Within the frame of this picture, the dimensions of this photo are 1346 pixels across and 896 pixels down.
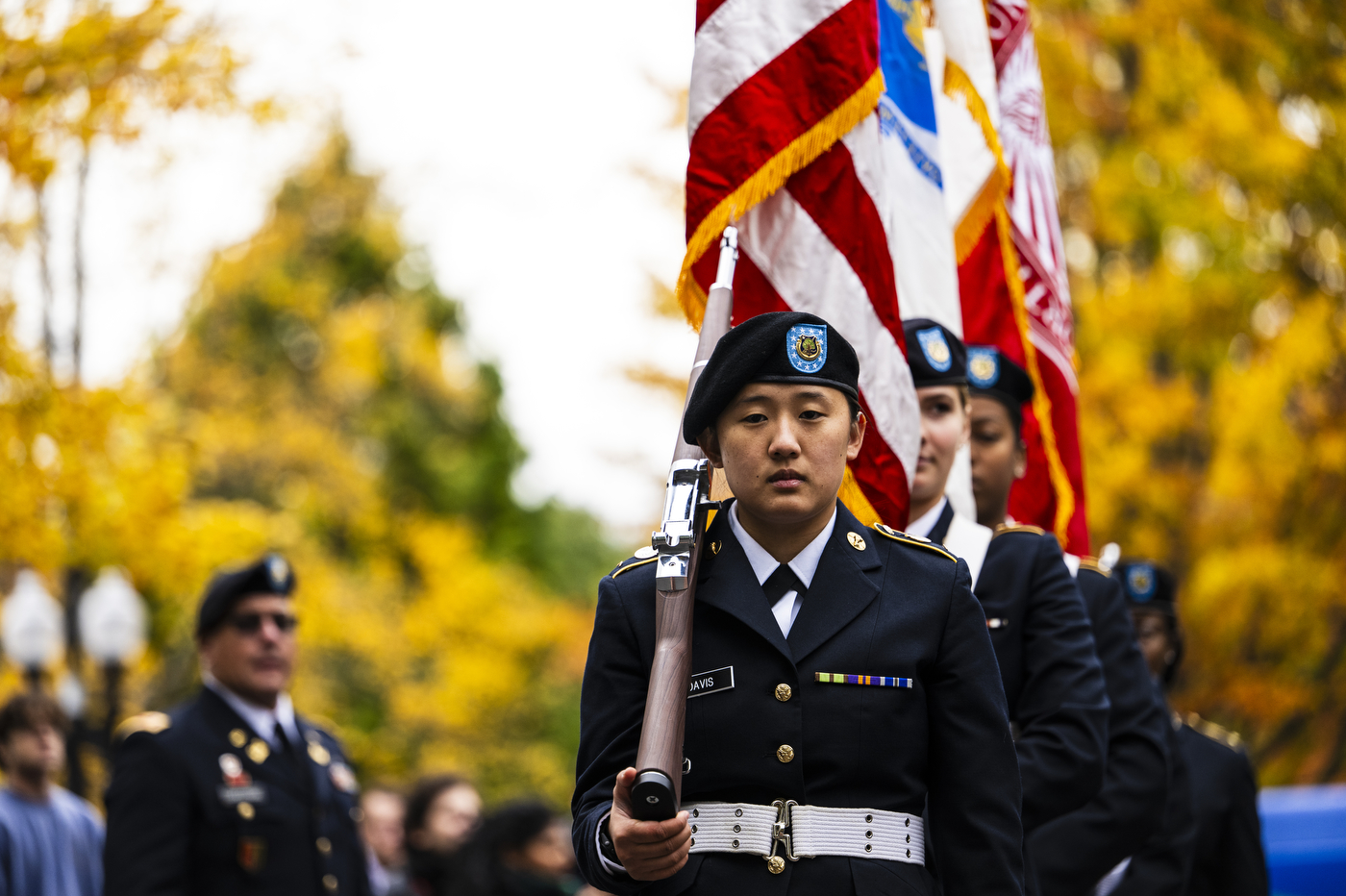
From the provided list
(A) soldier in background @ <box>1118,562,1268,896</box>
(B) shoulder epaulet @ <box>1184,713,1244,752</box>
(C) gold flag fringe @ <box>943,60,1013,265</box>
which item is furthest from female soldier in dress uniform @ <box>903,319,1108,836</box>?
(B) shoulder epaulet @ <box>1184,713,1244,752</box>

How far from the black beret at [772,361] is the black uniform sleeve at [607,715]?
40 centimetres

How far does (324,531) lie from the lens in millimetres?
25797

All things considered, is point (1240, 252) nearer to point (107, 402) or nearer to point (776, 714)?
point (107, 402)

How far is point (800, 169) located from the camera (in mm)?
3848

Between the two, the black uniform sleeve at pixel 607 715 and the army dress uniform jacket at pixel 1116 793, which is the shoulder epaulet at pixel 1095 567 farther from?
the black uniform sleeve at pixel 607 715

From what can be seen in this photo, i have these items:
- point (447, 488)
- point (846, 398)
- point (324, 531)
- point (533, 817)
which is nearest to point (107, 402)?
point (533, 817)

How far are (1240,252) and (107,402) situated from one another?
24.4 feet

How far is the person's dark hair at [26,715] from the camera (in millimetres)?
6754

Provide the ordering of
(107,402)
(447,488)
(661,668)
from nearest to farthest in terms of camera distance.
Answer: (661,668) < (107,402) < (447,488)

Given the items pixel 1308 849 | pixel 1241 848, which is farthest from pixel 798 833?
pixel 1308 849

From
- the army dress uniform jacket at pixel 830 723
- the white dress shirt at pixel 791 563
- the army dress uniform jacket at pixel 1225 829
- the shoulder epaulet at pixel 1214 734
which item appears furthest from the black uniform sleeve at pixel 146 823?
the shoulder epaulet at pixel 1214 734

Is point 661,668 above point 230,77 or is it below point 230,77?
below

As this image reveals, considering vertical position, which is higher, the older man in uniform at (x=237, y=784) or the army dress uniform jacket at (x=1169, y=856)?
the older man in uniform at (x=237, y=784)

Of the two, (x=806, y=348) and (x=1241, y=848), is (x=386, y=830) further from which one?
(x=806, y=348)
